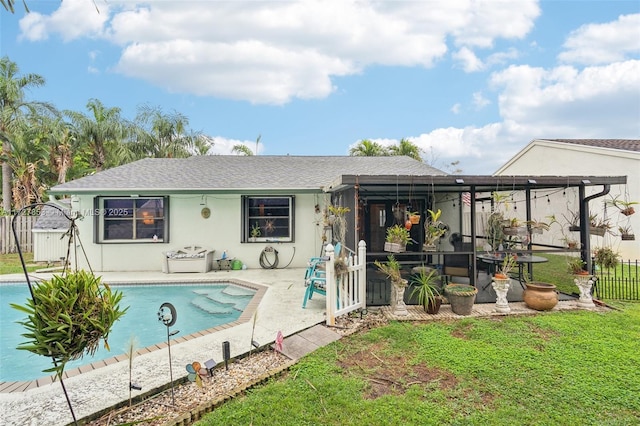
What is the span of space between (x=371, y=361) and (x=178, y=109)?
24046 mm

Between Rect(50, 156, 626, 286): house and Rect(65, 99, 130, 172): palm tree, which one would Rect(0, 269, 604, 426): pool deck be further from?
Rect(65, 99, 130, 172): palm tree

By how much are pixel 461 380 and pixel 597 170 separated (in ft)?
44.1

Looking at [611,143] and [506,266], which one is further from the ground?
[611,143]

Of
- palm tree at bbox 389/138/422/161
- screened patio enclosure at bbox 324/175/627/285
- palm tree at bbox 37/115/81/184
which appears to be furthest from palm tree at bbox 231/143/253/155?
screened patio enclosure at bbox 324/175/627/285

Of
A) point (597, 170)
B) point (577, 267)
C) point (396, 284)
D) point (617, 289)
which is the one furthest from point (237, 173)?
point (597, 170)

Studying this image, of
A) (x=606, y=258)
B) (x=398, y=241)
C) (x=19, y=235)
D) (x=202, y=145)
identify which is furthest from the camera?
(x=202, y=145)

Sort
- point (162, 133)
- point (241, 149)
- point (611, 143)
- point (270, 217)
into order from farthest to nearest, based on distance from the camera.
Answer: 1. point (241, 149)
2. point (162, 133)
3. point (611, 143)
4. point (270, 217)

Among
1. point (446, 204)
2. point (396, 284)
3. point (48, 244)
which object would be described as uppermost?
point (446, 204)

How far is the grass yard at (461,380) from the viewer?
113 inches

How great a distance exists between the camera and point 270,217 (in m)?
10.4

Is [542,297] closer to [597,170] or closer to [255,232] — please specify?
[255,232]

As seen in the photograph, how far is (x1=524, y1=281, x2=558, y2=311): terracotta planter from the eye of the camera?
18.8 feet

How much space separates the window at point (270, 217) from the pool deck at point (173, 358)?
117 inches

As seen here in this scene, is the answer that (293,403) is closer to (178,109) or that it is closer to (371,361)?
(371,361)
